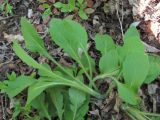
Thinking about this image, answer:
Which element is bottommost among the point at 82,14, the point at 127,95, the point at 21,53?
the point at 127,95

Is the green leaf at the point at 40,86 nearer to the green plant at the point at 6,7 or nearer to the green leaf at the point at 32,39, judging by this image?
the green leaf at the point at 32,39

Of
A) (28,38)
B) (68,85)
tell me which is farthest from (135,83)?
(28,38)

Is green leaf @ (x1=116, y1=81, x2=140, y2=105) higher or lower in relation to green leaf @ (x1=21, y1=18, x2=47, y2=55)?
lower

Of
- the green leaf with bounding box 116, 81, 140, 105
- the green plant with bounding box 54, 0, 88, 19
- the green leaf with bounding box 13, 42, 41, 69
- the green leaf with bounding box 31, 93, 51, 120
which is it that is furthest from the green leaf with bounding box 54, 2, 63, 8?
the green leaf with bounding box 116, 81, 140, 105

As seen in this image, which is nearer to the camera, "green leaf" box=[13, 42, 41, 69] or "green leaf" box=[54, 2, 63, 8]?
"green leaf" box=[13, 42, 41, 69]

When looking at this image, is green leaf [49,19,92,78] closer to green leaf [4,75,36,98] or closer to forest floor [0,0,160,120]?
forest floor [0,0,160,120]

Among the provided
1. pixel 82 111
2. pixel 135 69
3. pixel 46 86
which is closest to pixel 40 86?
pixel 46 86

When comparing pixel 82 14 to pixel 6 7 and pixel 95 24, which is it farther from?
pixel 6 7
